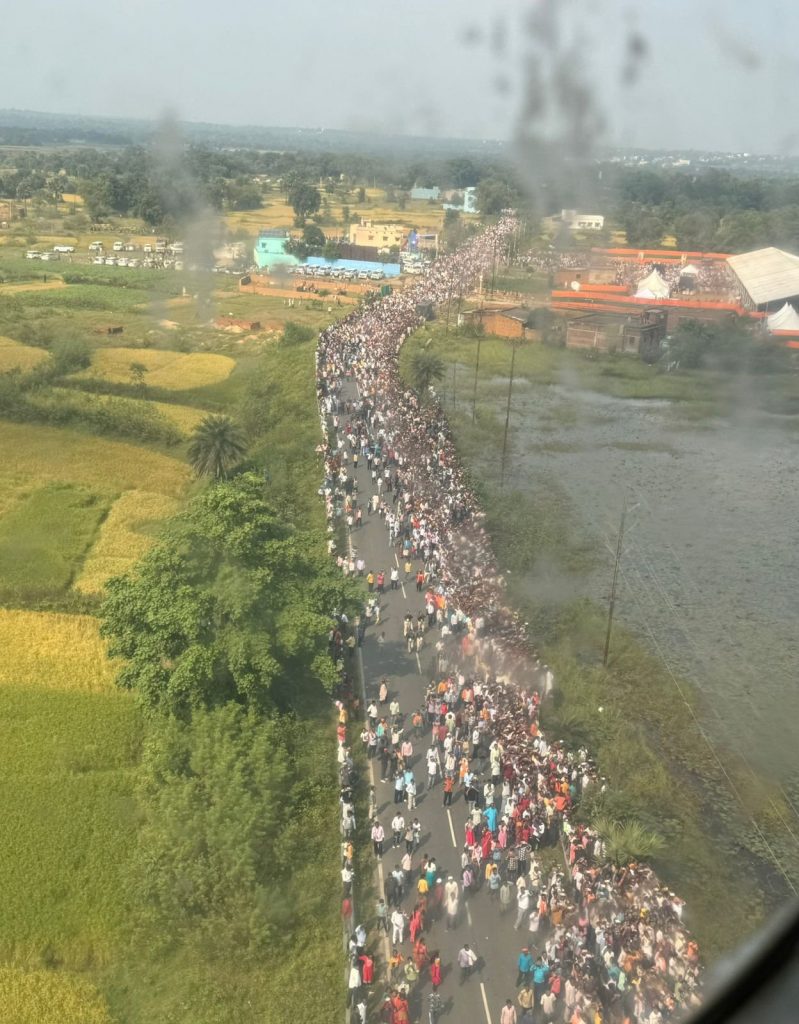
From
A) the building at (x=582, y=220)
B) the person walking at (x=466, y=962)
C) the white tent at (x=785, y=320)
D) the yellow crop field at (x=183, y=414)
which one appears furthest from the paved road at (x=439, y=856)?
the white tent at (x=785, y=320)

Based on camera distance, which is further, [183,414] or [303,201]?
[303,201]

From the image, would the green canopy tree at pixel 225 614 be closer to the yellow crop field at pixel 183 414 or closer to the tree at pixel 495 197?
the yellow crop field at pixel 183 414

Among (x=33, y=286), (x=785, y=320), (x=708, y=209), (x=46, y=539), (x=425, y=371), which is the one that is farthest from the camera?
(x=33, y=286)

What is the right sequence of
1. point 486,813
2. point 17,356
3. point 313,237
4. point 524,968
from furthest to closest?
1. point 313,237
2. point 17,356
3. point 486,813
4. point 524,968

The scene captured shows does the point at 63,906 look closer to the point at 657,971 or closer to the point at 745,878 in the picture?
the point at 657,971

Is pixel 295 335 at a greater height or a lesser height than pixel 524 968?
lesser

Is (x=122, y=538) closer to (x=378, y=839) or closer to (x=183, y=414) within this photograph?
(x=183, y=414)

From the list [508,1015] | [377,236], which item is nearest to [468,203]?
[377,236]
